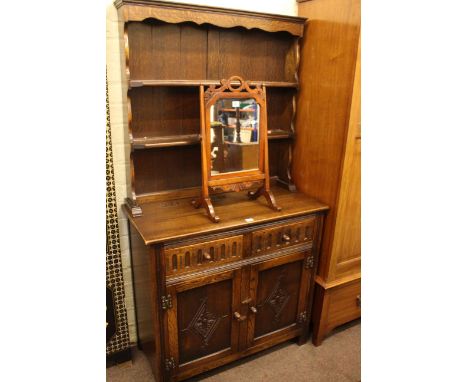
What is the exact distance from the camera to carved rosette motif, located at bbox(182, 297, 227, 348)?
158 centimetres

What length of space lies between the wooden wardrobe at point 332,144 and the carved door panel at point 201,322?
543mm

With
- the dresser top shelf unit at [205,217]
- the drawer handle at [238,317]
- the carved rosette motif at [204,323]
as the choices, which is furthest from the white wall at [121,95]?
the drawer handle at [238,317]

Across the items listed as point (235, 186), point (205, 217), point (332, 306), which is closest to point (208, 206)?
point (205, 217)

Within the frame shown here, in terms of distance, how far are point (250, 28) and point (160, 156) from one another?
728 mm

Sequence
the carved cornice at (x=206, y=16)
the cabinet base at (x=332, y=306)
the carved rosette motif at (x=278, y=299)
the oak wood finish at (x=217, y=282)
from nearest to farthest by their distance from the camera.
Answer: the carved cornice at (x=206, y=16)
the oak wood finish at (x=217, y=282)
the carved rosette motif at (x=278, y=299)
the cabinet base at (x=332, y=306)

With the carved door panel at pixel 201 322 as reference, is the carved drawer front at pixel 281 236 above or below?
above

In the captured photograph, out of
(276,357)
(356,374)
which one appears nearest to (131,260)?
(276,357)

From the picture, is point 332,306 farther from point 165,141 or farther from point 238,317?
point 165,141

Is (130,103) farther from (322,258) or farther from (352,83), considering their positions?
(322,258)

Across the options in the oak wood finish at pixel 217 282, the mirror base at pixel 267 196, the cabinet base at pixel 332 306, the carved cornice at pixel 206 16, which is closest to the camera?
the carved cornice at pixel 206 16

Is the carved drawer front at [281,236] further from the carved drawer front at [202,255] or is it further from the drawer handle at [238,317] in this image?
the drawer handle at [238,317]

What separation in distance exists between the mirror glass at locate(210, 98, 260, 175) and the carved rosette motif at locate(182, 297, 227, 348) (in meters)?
0.63

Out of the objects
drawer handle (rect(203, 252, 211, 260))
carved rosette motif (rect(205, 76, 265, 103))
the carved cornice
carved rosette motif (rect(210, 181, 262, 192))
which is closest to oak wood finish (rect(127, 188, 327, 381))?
drawer handle (rect(203, 252, 211, 260))

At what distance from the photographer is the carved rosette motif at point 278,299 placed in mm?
1757
